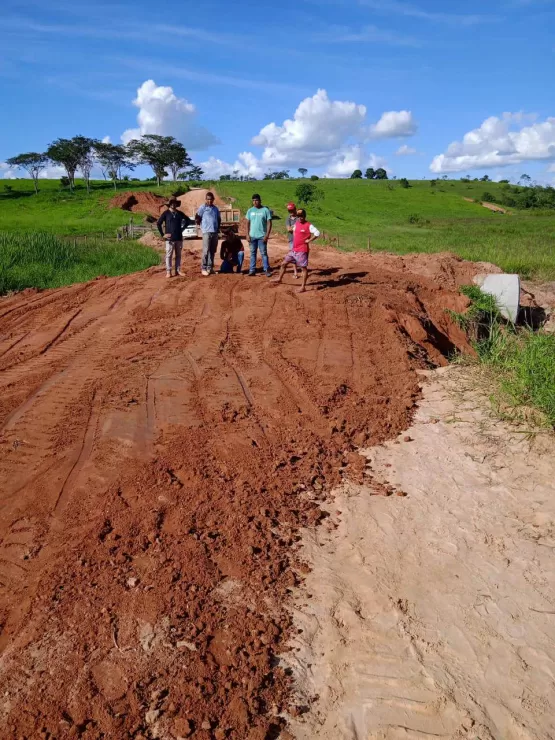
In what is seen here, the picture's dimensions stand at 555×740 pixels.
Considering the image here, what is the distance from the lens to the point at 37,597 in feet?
11.1

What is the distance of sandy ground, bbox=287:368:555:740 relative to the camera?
2.89 meters

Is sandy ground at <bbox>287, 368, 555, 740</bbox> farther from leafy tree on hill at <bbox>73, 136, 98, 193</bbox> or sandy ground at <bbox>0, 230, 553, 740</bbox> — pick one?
leafy tree on hill at <bbox>73, 136, 98, 193</bbox>

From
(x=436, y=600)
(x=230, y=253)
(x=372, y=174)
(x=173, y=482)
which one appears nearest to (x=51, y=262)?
(x=230, y=253)

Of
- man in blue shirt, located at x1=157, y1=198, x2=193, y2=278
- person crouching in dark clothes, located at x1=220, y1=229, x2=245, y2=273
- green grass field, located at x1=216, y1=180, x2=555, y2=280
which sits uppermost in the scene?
man in blue shirt, located at x1=157, y1=198, x2=193, y2=278

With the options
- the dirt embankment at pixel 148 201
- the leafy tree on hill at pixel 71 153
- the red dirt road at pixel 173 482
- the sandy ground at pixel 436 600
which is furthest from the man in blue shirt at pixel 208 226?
the leafy tree on hill at pixel 71 153

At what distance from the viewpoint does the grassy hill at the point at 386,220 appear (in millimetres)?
22078

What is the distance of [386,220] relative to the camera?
42.3m

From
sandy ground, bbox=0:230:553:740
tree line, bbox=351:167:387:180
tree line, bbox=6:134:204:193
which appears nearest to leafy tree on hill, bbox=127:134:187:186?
tree line, bbox=6:134:204:193

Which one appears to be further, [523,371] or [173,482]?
[523,371]

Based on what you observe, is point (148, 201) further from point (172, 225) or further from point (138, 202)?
point (172, 225)

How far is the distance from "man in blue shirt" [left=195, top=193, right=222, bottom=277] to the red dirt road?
1.32 metres

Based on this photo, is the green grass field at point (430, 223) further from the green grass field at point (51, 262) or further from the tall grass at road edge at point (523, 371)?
the tall grass at road edge at point (523, 371)

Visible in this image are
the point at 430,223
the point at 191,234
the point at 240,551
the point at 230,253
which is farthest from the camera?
the point at 430,223

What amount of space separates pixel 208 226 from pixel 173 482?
6.70m
